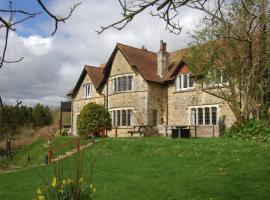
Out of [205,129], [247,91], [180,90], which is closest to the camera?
[247,91]

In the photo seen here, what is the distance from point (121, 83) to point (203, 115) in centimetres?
902

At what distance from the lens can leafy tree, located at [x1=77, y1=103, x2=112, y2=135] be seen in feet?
109

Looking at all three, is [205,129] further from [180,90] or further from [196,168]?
[196,168]

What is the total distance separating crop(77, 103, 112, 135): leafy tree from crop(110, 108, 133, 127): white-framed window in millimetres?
2081

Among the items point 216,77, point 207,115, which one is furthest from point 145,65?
point 216,77

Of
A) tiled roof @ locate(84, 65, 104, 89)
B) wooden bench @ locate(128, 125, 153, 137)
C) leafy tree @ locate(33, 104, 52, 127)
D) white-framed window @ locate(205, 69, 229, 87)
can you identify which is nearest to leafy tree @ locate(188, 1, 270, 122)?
white-framed window @ locate(205, 69, 229, 87)

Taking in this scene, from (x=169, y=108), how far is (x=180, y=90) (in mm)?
2125

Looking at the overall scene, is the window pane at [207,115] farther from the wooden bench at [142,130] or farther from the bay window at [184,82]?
the wooden bench at [142,130]

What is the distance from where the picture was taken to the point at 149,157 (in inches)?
763

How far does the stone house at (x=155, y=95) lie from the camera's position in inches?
1238

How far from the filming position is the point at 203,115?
31.6 metres

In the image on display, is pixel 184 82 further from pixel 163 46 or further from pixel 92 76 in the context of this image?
pixel 92 76

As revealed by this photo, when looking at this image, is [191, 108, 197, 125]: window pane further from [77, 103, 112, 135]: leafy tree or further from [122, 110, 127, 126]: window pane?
[77, 103, 112, 135]: leafy tree

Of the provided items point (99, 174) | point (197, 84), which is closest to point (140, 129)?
point (197, 84)
